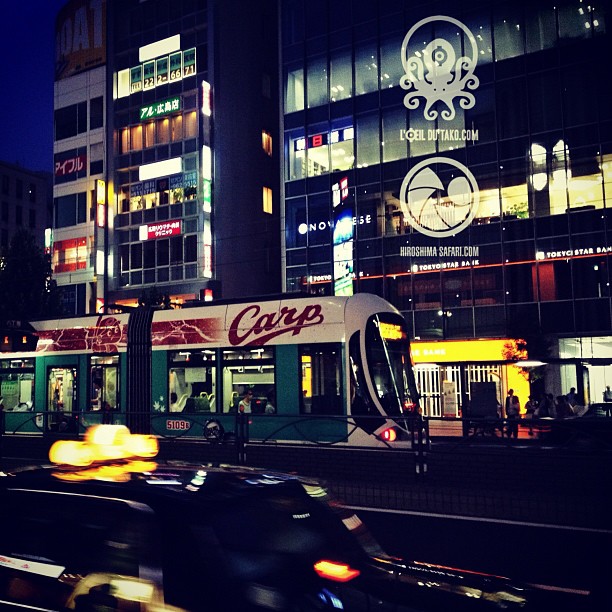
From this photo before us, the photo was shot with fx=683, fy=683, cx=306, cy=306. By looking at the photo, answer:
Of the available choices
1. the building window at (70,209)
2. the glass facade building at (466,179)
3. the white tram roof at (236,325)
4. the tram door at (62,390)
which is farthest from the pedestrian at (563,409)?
the building window at (70,209)

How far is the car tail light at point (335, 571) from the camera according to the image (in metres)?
3.36

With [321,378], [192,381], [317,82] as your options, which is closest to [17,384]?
[192,381]

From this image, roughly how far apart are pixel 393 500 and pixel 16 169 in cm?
8778

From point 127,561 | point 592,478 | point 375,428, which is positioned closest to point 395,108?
point 375,428

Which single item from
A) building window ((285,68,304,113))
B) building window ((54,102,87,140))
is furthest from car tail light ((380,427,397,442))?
building window ((54,102,87,140))

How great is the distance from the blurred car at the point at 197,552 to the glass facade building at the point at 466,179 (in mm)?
26203

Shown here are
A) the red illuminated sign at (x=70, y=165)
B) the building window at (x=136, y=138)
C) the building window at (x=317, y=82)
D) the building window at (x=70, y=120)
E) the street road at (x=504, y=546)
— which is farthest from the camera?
the building window at (x=70, y=120)

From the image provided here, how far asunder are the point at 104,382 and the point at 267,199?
28.4 meters

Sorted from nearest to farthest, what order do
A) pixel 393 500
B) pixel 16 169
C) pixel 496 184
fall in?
pixel 393 500 < pixel 496 184 < pixel 16 169

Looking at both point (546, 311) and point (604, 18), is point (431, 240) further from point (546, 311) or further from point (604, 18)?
point (604, 18)

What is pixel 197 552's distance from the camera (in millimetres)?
3119

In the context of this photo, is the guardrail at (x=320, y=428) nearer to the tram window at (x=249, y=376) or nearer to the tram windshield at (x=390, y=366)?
the tram window at (x=249, y=376)

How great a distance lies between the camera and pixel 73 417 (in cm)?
1981

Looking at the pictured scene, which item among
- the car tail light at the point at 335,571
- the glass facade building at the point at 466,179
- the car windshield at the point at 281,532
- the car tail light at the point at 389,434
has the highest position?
the glass facade building at the point at 466,179
